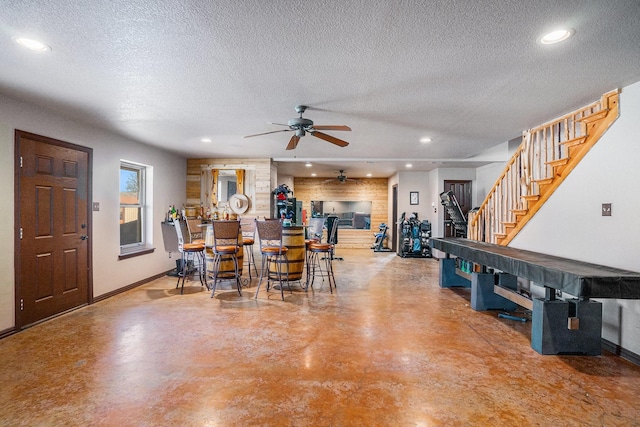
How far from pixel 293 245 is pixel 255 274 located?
1.66 meters

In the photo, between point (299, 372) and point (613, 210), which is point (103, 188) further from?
point (613, 210)

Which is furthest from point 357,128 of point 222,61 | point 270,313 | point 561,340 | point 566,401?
point 566,401

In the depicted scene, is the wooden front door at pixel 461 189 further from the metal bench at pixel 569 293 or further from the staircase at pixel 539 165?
the metal bench at pixel 569 293

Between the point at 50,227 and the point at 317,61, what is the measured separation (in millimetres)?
3668

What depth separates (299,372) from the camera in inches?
102

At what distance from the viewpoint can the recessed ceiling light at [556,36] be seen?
2121 millimetres

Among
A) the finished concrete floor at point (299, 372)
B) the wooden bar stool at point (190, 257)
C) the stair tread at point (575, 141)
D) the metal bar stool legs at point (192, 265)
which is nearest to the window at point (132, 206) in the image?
the wooden bar stool at point (190, 257)

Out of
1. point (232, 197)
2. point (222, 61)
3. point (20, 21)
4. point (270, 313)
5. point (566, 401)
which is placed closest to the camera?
point (20, 21)

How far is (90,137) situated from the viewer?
14.6 ft

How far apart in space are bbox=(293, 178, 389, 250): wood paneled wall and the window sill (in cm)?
624

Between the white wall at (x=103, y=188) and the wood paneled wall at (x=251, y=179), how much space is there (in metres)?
0.20

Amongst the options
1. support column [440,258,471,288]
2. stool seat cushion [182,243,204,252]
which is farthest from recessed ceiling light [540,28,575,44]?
stool seat cushion [182,243,204,252]

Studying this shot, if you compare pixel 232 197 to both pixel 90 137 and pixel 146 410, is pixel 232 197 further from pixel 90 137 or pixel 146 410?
pixel 146 410

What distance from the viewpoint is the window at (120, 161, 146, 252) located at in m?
5.41
